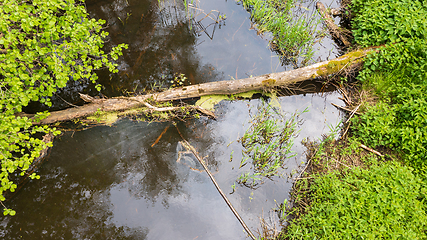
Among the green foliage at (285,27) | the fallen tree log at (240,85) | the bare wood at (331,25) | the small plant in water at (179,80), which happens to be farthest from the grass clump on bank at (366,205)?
the small plant in water at (179,80)

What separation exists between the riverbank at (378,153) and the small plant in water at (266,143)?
1.50ft

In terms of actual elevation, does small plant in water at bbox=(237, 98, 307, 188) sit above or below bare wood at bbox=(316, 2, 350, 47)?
below

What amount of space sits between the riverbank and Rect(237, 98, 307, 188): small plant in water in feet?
1.50

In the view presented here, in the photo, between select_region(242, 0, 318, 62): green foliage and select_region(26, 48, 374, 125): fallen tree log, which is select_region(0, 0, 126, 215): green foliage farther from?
select_region(242, 0, 318, 62): green foliage

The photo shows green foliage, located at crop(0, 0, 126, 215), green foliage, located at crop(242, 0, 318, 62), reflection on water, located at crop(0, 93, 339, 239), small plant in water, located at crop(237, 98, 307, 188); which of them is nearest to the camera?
green foliage, located at crop(0, 0, 126, 215)

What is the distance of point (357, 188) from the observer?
290 centimetres

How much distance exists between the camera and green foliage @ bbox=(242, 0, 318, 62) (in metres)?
4.24

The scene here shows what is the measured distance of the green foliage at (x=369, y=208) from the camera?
8.55ft

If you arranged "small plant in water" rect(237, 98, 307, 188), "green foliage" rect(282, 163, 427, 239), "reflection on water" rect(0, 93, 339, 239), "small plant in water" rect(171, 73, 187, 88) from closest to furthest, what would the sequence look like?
1. "green foliage" rect(282, 163, 427, 239)
2. "reflection on water" rect(0, 93, 339, 239)
3. "small plant in water" rect(237, 98, 307, 188)
4. "small plant in water" rect(171, 73, 187, 88)

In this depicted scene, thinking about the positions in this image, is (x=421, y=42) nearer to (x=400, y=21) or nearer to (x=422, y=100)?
(x=400, y=21)

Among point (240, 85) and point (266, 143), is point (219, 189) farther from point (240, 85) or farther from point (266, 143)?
point (240, 85)

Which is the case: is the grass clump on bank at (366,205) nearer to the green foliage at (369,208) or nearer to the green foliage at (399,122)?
the green foliage at (369,208)

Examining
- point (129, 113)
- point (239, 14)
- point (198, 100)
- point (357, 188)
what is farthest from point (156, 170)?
point (239, 14)

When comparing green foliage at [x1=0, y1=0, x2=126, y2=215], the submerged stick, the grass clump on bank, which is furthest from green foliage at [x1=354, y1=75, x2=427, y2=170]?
green foliage at [x1=0, y1=0, x2=126, y2=215]
